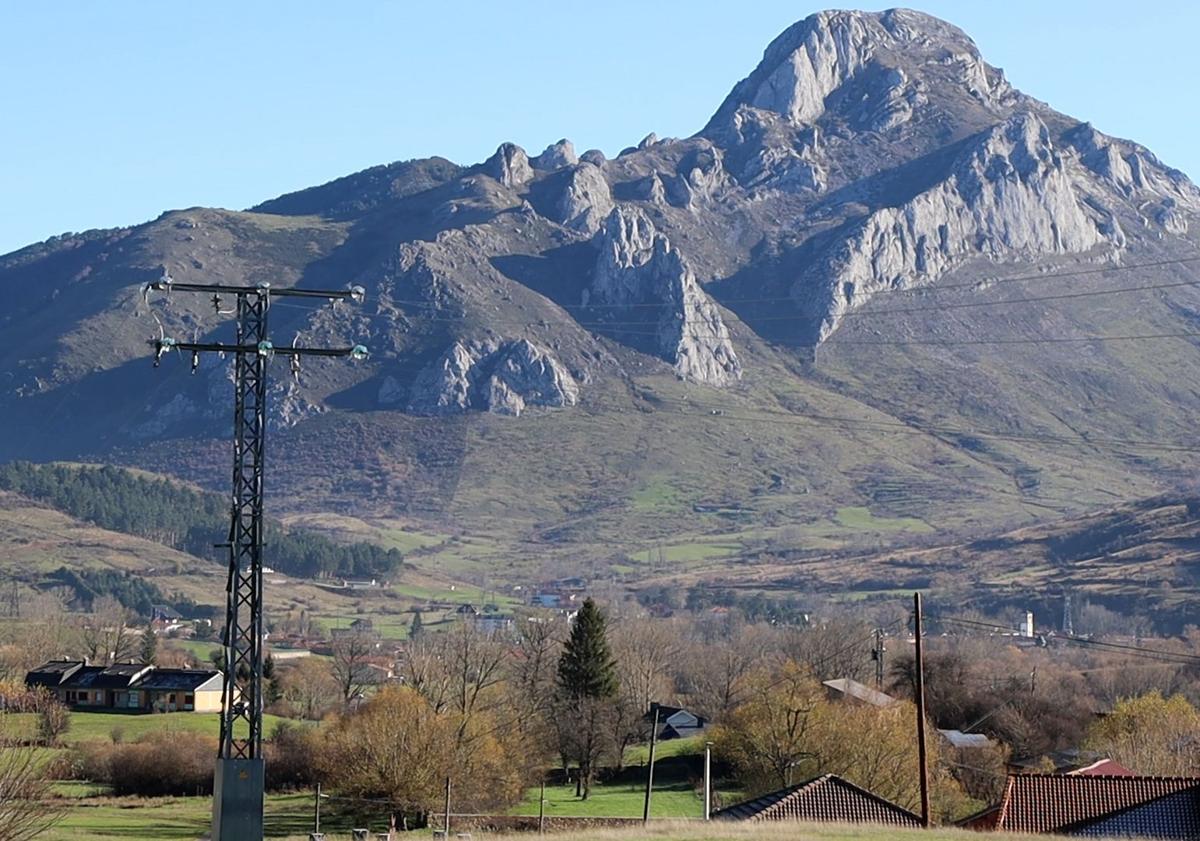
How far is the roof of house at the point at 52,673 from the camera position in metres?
150

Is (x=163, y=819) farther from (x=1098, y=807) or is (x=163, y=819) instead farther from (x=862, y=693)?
(x=862, y=693)

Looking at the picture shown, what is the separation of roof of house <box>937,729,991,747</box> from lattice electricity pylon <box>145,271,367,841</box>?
69726 millimetres

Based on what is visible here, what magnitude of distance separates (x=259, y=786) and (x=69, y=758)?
68665 mm

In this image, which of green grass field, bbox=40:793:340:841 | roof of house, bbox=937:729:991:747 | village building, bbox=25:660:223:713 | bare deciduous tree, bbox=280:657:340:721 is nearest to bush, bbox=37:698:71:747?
village building, bbox=25:660:223:713

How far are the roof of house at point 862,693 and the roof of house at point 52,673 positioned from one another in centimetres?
5935

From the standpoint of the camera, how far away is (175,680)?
147375 mm

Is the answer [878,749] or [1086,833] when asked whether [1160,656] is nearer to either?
[878,749]

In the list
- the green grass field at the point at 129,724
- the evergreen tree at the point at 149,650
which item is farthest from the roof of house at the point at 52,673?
the green grass field at the point at 129,724

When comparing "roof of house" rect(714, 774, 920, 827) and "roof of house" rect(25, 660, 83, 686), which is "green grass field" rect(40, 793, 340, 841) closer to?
"roof of house" rect(714, 774, 920, 827)

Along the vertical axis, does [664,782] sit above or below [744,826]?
below

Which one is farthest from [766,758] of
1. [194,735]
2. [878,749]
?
[194,735]

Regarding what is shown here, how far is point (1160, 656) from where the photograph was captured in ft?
620

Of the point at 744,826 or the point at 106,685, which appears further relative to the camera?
the point at 106,685

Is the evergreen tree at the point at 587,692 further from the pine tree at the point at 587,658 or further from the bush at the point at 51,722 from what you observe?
the bush at the point at 51,722
